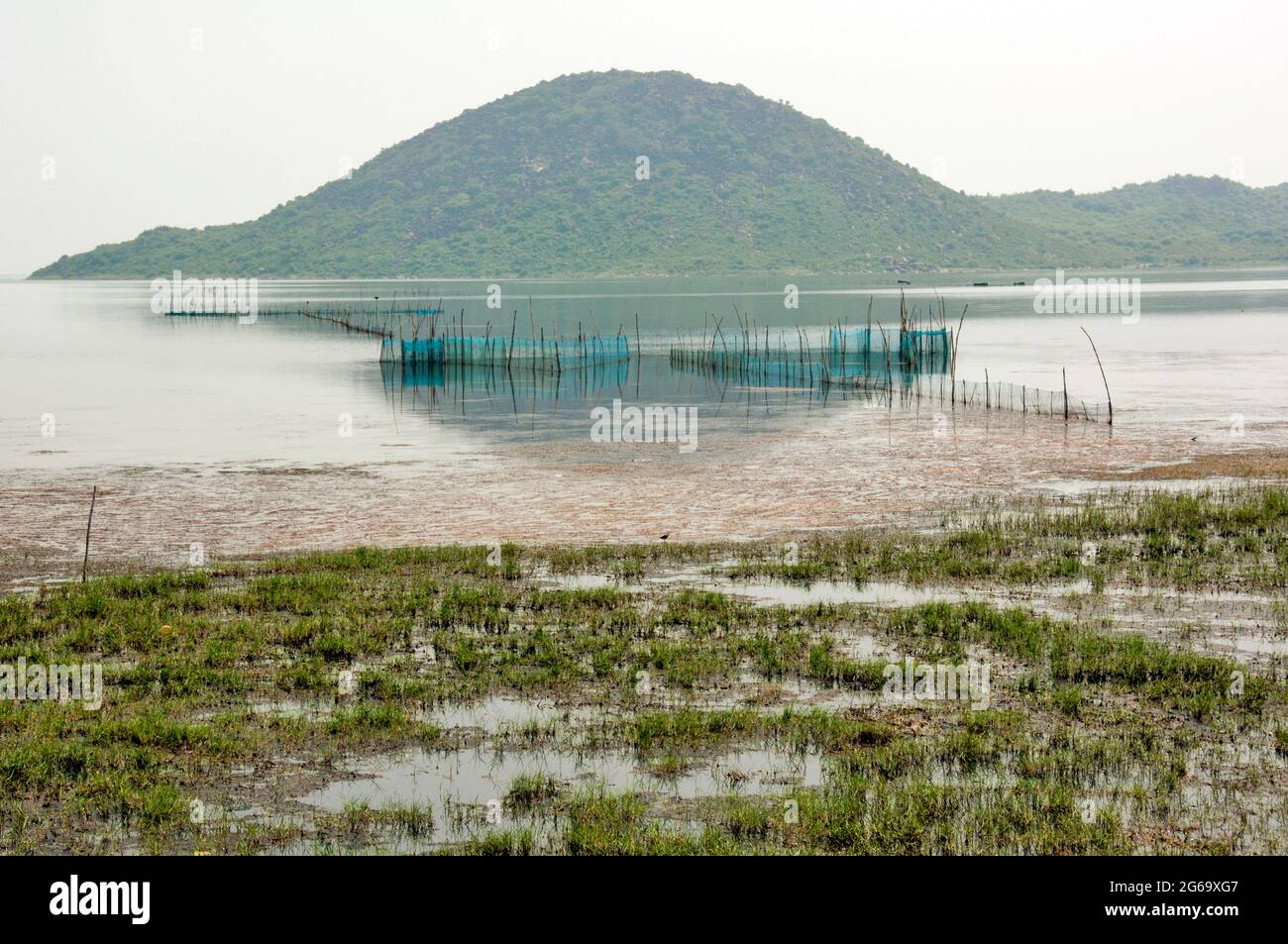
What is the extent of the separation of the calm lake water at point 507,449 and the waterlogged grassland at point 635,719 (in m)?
4.34

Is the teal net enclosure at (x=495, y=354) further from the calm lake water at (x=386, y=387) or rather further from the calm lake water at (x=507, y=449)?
the calm lake water at (x=386, y=387)

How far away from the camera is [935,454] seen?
1085 inches

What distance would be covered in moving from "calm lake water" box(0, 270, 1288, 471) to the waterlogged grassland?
620 inches

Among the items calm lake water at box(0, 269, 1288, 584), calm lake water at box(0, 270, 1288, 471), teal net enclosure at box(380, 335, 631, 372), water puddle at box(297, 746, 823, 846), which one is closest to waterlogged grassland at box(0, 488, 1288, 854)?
water puddle at box(297, 746, 823, 846)

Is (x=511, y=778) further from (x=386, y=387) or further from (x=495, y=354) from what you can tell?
(x=495, y=354)

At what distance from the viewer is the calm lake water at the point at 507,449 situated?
19.9 m

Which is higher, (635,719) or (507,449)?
(507,449)

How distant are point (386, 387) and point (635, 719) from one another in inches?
1547

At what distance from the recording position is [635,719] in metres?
10.1

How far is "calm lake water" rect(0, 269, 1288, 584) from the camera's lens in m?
19.9

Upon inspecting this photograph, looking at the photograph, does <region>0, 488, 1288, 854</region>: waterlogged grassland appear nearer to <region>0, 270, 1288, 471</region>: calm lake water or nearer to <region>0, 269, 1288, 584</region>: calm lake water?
<region>0, 269, 1288, 584</region>: calm lake water

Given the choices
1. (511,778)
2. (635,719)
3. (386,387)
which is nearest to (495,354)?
(386,387)

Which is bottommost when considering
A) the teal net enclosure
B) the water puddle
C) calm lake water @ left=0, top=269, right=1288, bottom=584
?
the water puddle
